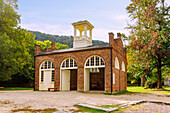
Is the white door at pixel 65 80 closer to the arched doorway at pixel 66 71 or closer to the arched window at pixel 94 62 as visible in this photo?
the arched doorway at pixel 66 71

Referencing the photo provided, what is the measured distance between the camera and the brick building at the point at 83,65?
644 inches

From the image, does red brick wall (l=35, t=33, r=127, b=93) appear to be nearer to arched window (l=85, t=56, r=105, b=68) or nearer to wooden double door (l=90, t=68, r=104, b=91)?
arched window (l=85, t=56, r=105, b=68)

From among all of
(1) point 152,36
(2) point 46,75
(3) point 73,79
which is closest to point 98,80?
(3) point 73,79

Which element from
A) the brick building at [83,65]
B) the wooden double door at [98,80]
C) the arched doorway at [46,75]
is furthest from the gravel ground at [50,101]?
the wooden double door at [98,80]

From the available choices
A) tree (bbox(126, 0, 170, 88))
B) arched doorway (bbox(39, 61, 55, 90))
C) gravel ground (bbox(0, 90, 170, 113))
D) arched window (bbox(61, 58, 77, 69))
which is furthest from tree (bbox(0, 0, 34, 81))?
tree (bbox(126, 0, 170, 88))

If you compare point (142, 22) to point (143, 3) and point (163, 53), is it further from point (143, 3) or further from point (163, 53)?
point (163, 53)

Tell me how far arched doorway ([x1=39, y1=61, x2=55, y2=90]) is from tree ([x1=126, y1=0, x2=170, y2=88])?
40.0 ft

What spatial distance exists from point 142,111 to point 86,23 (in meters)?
14.3

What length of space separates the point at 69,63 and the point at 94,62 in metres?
3.12

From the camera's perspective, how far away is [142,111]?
25.0 ft

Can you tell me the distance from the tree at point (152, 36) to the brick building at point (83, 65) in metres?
3.31

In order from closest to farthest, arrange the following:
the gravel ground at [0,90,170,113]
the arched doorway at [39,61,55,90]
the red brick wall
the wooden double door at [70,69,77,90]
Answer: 1. the gravel ground at [0,90,170,113]
2. the red brick wall
3. the arched doorway at [39,61,55,90]
4. the wooden double door at [70,69,77,90]

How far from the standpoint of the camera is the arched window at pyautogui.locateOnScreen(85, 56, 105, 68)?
16656 mm

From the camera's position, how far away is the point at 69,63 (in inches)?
733
